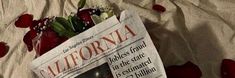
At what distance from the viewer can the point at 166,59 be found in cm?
104

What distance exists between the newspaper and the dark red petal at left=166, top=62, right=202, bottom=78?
0.37 ft

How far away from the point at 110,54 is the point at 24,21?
44 centimetres

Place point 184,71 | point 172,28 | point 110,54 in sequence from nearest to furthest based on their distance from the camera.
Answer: point 110,54, point 184,71, point 172,28

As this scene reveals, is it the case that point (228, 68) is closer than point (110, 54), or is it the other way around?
point (110, 54)

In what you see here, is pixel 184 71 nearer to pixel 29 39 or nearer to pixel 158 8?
pixel 158 8

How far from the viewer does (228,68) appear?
100cm

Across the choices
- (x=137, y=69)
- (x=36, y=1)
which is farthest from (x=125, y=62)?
(x=36, y=1)

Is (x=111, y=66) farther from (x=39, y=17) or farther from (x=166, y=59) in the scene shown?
(x=39, y=17)

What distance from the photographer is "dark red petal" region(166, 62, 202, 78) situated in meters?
0.96

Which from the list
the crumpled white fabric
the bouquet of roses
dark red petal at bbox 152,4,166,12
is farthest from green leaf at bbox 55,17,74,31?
dark red petal at bbox 152,4,166,12

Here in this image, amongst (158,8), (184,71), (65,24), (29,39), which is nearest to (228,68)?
(184,71)

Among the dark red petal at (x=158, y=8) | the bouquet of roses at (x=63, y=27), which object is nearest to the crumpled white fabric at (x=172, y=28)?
the dark red petal at (x=158, y=8)

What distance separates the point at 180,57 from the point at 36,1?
47 cm

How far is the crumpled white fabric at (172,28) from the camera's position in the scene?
3.45 ft
